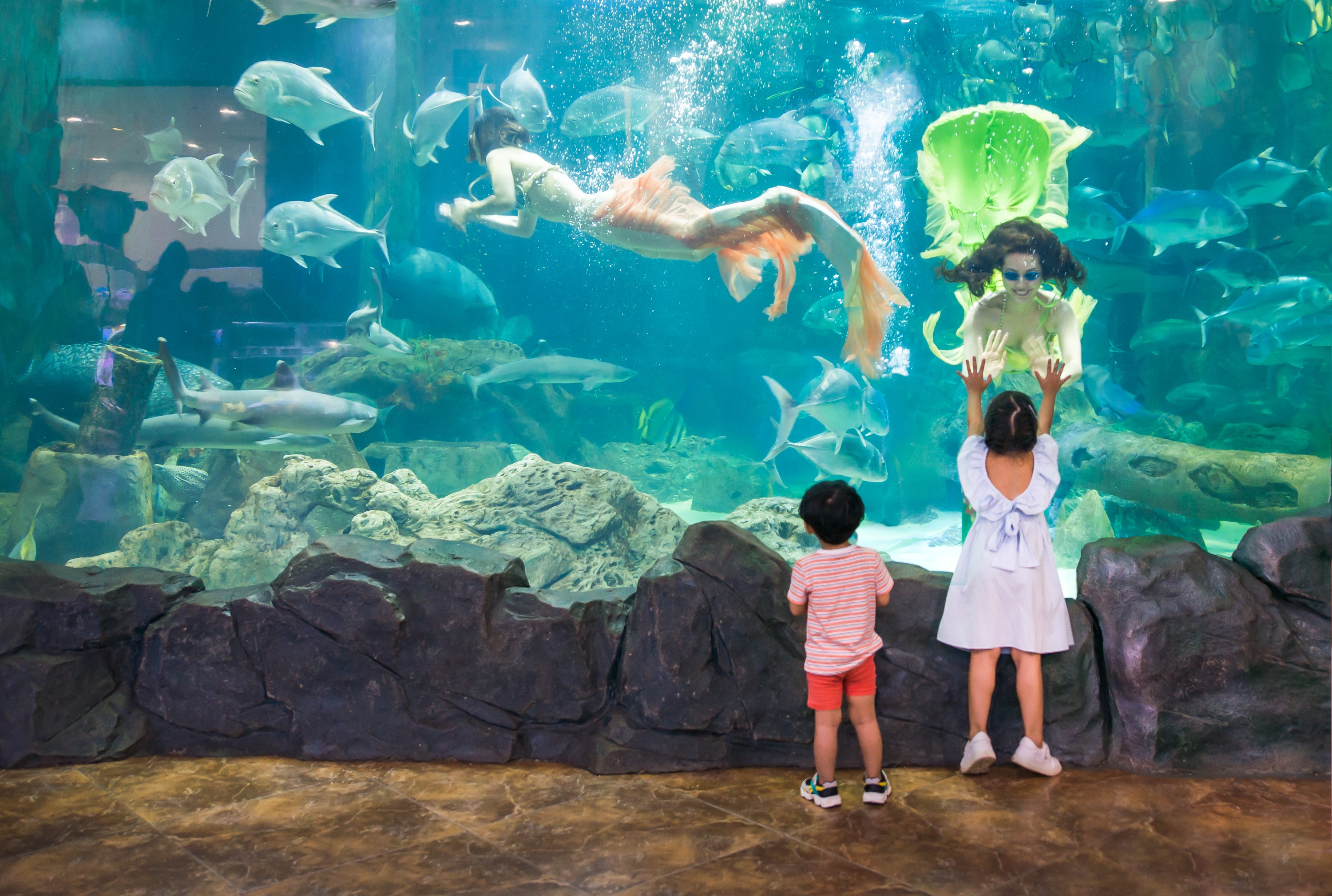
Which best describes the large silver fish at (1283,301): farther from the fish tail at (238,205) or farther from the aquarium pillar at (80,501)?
the aquarium pillar at (80,501)

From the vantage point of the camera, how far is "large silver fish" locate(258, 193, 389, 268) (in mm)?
6551

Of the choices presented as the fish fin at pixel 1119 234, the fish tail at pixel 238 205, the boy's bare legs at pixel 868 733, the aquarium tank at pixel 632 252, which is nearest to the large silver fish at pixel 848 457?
the aquarium tank at pixel 632 252

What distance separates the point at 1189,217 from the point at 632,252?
632cm

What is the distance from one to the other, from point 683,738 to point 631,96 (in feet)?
24.7

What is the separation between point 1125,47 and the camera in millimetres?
10719

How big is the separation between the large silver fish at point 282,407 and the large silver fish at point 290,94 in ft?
6.75

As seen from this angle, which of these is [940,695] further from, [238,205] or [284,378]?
[238,205]

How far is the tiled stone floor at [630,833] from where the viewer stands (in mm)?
1958

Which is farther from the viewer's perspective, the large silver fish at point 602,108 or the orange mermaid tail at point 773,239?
the large silver fish at point 602,108

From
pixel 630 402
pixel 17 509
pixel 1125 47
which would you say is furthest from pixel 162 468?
pixel 1125 47

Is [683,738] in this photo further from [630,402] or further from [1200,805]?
[630,402]

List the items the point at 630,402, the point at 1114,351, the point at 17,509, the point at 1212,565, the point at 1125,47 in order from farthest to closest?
1. the point at 630,402
2. the point at 1114,351
3. the point at 1125,47
4. the point at 17,509
5. the point at 1212,565

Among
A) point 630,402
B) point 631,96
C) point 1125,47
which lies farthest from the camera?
point 630,402

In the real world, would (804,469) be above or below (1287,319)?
below
